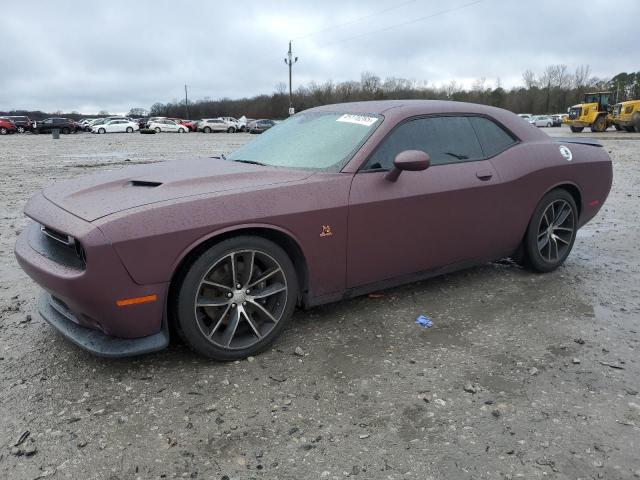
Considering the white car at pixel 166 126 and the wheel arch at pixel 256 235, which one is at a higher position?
the wheel arch at pixel 256 235

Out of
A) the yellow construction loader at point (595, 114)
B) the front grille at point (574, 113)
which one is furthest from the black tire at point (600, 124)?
the front grille at point (574, 113)

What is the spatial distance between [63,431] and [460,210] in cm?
282

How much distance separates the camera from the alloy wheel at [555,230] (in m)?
4.42

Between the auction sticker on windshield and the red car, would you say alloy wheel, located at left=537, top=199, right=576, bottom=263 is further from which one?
the auction sticker on windshield

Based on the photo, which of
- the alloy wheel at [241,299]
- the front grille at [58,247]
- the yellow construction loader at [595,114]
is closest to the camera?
the front grille at [58,247]

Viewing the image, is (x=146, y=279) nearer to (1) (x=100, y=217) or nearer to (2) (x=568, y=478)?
(1) (x=100, y=217)

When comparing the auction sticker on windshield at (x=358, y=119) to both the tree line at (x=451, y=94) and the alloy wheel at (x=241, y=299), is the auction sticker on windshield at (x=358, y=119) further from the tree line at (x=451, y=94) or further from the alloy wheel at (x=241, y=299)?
the tree line at (x=451, y=94)

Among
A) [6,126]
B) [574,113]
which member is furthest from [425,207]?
[6,126]

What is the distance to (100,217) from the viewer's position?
2555mm

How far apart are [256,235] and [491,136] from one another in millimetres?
2253

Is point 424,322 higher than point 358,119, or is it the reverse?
point 358,119

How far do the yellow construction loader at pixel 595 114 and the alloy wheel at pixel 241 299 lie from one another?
35163 mm

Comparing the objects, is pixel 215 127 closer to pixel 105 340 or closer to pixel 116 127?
pixel 116 127

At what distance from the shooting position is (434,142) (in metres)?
3.75
